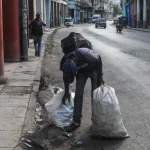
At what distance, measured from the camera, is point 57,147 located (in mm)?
5551

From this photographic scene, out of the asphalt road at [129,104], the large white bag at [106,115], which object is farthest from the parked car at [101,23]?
the large white bag at [106,115]

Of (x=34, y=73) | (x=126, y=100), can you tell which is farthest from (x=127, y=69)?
(x=126, y=100)

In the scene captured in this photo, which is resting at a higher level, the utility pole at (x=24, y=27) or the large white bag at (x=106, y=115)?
the utility pole at (x=24, y=27)

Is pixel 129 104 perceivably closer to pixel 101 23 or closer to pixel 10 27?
pixel 10 27

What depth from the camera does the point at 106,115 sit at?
18.3ft

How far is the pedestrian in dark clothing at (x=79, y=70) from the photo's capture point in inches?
230

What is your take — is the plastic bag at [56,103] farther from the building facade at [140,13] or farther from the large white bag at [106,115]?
the building facade at [140,13]

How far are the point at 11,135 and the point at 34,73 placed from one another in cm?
612

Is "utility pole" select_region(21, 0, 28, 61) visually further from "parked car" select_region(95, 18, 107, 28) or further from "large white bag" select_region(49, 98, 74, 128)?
"parked car" select_region(95, 18, 107, 28)

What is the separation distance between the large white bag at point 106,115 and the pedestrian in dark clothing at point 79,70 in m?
0.44

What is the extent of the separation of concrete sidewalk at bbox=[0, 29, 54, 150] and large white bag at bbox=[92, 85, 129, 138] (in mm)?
1160

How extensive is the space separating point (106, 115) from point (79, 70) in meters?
0.86

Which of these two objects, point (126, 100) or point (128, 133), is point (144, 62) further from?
point (128, 133)

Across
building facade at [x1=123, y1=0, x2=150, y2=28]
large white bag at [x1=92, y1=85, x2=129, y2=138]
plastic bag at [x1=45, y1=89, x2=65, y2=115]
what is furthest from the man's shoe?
building facade at [x1=123, y1=0, x2=150, y2=28]
